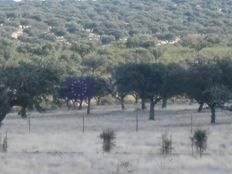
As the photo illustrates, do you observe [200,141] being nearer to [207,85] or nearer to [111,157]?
[111,157]

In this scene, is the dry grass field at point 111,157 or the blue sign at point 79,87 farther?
the blue sign at point 79,87

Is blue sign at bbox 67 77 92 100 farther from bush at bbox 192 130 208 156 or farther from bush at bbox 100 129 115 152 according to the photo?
bush at bbox 192 130 208 156

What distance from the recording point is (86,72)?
103 metres

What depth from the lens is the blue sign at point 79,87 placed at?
75375 millimetres

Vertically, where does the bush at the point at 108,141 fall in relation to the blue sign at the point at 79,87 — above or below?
below

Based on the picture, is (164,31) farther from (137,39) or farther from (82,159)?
(82,159)

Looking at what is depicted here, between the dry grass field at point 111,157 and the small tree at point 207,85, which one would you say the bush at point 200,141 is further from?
the small tree at point 207,85

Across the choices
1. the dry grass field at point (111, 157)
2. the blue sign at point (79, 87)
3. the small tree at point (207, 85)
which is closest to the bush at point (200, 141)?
the dry grass field at point (111, 157)

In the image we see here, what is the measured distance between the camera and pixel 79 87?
78688 millimetres

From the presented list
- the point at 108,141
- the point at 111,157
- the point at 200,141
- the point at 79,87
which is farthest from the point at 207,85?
the point at 111,157

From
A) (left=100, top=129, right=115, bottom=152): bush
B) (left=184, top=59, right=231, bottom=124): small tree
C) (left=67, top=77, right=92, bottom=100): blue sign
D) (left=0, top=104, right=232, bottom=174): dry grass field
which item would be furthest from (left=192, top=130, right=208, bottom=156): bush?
(left=67, top=77, right=92, bottom=100): blue sign

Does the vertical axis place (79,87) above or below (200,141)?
above

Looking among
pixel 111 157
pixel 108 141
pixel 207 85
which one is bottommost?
pixel 111 157

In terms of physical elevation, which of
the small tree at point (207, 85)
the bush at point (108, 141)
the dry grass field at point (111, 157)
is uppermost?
the small tree at point (207, 85)
